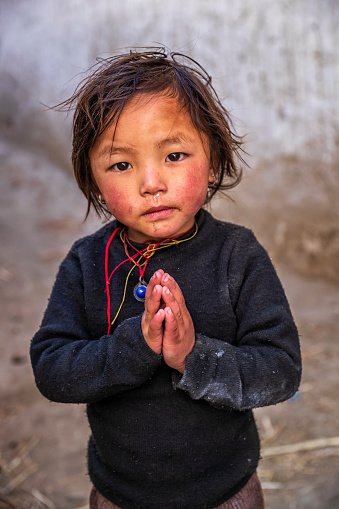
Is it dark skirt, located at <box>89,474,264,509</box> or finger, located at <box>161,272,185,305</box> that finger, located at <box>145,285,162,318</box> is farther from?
dark skirt, located at <box>89,474,264,509</box>

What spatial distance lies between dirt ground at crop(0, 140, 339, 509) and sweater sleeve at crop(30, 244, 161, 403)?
47.6 inches

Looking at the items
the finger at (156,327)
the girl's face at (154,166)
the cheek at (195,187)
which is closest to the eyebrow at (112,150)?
the girl's face at (154,166)

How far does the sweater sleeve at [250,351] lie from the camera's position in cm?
147

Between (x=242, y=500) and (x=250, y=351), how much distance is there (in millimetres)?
404

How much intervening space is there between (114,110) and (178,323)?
48 centimetres

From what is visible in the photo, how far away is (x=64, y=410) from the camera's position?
148 inches

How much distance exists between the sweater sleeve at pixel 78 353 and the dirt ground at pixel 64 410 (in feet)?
3.97

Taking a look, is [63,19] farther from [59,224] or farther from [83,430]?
[83,430]

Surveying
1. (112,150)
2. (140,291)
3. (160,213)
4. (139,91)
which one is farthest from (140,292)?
(139,91)

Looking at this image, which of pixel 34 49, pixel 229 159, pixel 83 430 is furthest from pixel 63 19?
pixel 229 159

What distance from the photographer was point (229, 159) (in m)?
1.71

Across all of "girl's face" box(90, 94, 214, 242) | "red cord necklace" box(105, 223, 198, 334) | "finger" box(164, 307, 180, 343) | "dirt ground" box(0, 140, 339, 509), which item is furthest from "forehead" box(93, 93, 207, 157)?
"dirt ground" box(0, 140, 339, 509)

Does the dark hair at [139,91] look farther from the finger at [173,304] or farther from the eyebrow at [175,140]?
the finger at [173,304]

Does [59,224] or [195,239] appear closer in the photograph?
[195,239]
